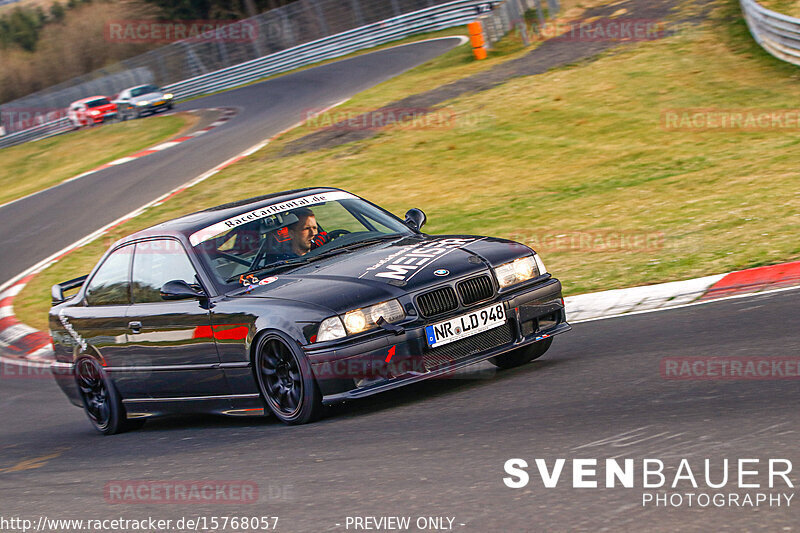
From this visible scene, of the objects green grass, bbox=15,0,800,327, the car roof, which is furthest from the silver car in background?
the car roof

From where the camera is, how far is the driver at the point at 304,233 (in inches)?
270

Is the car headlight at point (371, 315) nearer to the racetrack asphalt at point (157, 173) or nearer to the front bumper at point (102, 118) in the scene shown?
the racetrack asphalt at point (157, 173)

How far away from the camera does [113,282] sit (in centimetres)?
749

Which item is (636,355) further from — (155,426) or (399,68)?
(399,68)

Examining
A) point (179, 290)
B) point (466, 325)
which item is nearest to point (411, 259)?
point (466, 325)

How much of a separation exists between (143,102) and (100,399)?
30.8 m

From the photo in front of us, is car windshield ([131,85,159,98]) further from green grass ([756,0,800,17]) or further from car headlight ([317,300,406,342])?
car headlight ([317,300,406,342])

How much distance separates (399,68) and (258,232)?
22.1 metres

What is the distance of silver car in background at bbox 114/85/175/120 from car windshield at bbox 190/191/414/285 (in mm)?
31034

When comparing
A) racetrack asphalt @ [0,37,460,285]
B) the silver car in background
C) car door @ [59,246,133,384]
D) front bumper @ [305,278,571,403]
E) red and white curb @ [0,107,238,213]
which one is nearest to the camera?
front bumper @ [305,278,571,403]

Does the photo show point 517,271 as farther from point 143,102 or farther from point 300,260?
point 143,102

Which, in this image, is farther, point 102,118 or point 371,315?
point 102,118

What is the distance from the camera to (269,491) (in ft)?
15.6

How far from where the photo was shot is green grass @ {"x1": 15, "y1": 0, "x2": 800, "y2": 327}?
32.8ft
